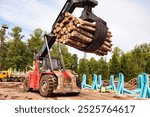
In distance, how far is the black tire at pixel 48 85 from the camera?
12.1m

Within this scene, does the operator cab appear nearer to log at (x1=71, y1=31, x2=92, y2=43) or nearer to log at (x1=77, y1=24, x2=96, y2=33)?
log at (x1=71, y1=31, x2=92, y2=43)

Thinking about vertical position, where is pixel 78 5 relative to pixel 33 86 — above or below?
above

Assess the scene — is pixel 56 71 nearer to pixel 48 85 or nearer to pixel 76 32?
pixel 48 85

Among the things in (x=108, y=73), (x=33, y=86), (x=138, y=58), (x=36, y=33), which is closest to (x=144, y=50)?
(x=138, y=58)

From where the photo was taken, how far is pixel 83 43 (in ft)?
35.6

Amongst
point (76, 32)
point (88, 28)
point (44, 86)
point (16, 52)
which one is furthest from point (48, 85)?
point (16, 52)

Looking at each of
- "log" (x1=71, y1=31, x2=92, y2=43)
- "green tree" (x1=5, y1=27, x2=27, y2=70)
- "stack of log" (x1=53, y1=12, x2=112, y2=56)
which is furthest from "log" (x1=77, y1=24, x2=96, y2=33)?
"green tree" (x1=5, y1=27, x2=27, y2=70)

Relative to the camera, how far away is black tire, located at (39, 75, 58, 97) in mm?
12102

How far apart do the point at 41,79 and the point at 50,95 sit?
966 millimetres

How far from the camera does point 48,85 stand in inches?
475

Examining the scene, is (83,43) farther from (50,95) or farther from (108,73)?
(108,73)

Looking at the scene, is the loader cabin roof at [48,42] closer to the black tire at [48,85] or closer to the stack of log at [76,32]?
the black tire at [48,85]

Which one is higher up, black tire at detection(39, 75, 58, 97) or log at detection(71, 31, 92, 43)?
log at detection(71, 31, 92, 43)

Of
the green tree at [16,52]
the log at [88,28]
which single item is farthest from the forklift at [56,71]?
the green tree at [16,52]
